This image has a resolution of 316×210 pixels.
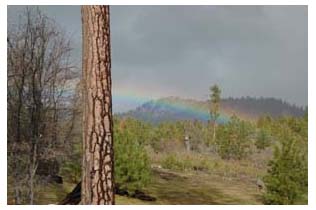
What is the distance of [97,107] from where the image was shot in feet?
9.14

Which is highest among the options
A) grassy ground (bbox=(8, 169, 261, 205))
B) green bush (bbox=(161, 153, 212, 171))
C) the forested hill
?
the forested hill

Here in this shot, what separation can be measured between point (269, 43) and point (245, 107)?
0.44 metres

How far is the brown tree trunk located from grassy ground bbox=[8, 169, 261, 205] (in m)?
0.78

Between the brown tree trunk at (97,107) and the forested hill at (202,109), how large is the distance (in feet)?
2.38

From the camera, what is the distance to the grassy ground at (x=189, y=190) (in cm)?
358

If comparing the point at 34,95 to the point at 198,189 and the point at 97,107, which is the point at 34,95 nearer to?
the point at 97,107

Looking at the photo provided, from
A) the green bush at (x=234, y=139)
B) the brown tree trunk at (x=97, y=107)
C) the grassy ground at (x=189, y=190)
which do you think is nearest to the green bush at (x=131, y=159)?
the grassy ground at (x=189, y=190)

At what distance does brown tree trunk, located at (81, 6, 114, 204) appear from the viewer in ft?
9.14

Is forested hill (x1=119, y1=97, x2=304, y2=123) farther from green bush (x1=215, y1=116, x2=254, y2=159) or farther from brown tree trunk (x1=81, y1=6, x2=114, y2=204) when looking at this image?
brown tree trunk (x1=81, y1=6, x2=114, y2=204)

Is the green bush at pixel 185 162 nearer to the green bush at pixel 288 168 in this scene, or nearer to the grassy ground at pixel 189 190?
the grassy ground at pixel 189 190

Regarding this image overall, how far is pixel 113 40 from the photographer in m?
3.55

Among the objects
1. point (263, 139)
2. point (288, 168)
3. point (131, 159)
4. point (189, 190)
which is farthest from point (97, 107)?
point (288, 168)

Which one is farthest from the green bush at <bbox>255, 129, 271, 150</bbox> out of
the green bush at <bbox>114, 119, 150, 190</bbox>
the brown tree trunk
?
the brown tree trunk
